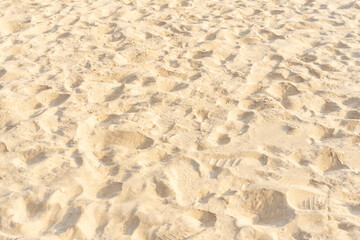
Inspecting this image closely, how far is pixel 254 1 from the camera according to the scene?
547 centimetres

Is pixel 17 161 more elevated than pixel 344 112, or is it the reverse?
pixel 17 161

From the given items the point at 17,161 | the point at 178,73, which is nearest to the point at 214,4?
the point at 178,73

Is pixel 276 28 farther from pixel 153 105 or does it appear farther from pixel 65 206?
pixel 65 206

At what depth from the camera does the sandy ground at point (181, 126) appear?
2.28 m

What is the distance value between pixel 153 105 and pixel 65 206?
1219 mm

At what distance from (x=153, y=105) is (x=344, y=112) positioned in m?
1.50

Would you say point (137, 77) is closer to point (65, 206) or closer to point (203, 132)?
point (203, 132)

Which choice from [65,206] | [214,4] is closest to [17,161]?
[65,206]

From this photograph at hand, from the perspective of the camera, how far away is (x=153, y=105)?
331cm

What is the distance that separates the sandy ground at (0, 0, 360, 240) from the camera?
89.9 inches

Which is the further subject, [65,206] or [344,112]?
[344,112]

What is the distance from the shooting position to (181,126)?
3.03 metres

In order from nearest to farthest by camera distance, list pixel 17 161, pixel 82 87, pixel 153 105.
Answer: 1. pixel 17 161
2. pixel 153 105
3. pixel 82 87

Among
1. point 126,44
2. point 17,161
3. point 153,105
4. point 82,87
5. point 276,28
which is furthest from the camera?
point 276,28
